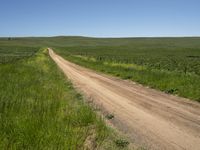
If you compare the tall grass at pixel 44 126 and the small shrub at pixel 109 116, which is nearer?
the tall grass at pixel 44 126

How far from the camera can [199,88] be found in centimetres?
1591

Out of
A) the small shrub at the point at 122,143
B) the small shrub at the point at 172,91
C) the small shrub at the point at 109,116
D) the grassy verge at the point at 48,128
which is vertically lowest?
the small shrub at the point at 172,91

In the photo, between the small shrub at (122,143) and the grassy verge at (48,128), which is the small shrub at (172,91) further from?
the small shrub at (122,143)

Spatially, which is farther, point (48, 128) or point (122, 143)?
point (122, 143)

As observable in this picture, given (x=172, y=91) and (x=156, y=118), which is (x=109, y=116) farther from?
(x=172, y=91)

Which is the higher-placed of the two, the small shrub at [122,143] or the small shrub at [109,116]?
the small shrub at [122,143]

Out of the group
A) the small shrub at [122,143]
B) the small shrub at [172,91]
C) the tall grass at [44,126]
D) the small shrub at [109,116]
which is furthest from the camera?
the small shrub at [172,91]

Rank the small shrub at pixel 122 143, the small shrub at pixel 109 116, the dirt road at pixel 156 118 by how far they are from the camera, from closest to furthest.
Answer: the small shrub at pixel 122 143 → the dirt road at pixel 156 118 → the small shrub at pixel 109 116

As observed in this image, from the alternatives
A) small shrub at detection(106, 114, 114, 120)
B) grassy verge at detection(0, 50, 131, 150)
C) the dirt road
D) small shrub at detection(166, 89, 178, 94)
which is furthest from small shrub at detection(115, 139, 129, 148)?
small shrub at detection(166, 89, 178, 94)

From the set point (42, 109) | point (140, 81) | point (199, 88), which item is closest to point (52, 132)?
point (42, 109)

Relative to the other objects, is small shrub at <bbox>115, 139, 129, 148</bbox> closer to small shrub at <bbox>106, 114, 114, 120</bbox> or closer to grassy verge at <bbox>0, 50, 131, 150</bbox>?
grassy verge at <bbox>0, 50, 131, 150</bbox>

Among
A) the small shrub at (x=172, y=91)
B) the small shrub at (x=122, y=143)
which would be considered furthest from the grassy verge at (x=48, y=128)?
the small shrub at (x=172, y=91)

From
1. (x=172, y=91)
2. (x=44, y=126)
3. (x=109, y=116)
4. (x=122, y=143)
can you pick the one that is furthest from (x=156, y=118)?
(x=172, y=91)

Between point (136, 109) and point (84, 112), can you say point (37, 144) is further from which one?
point (136, 109)
